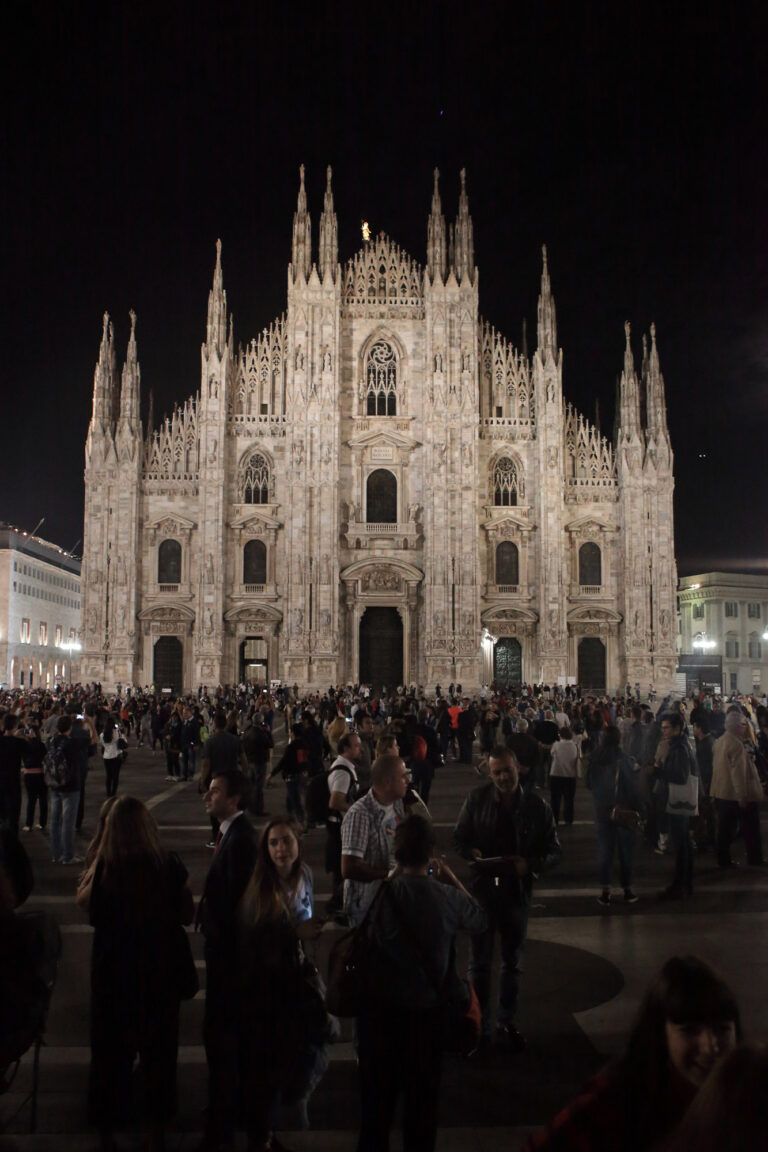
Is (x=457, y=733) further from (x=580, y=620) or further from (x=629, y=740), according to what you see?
(x=580, y=620)

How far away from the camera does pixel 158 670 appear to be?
144 ft

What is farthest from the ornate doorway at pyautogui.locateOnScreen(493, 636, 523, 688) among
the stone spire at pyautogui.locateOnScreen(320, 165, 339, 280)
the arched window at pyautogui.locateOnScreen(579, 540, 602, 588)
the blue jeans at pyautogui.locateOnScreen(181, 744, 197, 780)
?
the blue jeans at pyautogui.locateOnScreen(181, 744, 197, 780)

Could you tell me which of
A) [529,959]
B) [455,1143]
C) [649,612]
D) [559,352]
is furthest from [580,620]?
[455,1143]

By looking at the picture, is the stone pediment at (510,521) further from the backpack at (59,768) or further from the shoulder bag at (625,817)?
the shoulder bag at (625,817)

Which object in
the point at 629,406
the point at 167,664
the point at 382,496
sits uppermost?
the point at 629,406

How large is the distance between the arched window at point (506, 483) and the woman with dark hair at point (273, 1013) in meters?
41.9

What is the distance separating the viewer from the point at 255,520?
43781mm

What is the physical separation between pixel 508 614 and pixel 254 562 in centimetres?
1262

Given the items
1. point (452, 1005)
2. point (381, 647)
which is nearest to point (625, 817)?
point (452, 1005)

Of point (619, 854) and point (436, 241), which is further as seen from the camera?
point (436, 241)

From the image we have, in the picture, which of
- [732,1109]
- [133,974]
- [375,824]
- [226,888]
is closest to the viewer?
[732,1109]

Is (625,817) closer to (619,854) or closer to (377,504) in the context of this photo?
(619,854)

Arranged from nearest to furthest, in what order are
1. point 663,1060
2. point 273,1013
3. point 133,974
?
point 663,1060
point 273,1013
point 133,974

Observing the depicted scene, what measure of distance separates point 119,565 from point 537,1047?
131 ft
